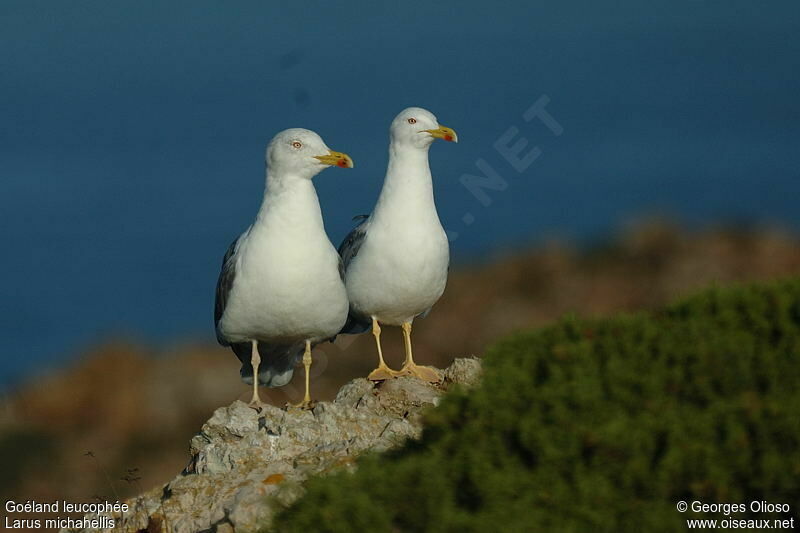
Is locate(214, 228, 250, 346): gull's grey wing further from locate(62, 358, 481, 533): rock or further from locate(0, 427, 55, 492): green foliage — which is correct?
locate(0, 427, 55, 492): green foliage

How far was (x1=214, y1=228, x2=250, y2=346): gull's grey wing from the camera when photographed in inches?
454

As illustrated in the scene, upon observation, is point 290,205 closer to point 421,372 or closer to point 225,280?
point 225,280

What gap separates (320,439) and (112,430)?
1836cm

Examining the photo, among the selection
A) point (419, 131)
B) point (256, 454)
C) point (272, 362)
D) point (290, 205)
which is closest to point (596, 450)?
point (256, 454)

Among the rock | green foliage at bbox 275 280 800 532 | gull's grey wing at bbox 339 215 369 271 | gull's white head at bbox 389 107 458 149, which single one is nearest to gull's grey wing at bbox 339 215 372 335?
gull's grey wing at bbox 339 215 369 271

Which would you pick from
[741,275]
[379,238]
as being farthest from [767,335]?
[741,275]

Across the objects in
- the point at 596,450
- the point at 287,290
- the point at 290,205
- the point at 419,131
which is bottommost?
the point at 596,450

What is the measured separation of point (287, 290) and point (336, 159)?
1.22m

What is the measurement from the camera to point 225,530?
7770mm

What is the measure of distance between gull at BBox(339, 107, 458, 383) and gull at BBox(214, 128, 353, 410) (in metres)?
0.38

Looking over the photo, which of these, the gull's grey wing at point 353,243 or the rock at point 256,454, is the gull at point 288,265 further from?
the rock at point 256,454

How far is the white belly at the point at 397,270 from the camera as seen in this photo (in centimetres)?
1170

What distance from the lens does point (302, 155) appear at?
11.4 meters

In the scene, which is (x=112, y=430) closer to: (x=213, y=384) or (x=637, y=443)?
(x=213, y=384)
